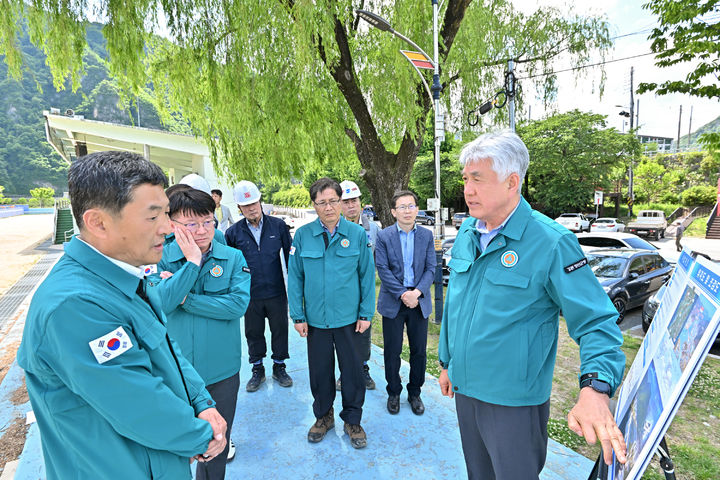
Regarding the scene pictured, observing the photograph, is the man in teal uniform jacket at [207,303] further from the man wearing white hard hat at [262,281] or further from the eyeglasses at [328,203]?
the man wearing white hard hat at [262,281]

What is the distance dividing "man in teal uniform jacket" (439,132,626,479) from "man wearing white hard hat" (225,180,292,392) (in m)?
2.37

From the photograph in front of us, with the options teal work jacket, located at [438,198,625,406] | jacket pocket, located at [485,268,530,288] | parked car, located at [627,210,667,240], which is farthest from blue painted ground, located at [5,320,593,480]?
parked car, located at [627,210,667,240]

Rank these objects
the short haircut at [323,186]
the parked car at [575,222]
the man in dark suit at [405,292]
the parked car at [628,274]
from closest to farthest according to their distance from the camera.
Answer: the short haircut at [323,186], the man in dark suit at [405,292], the parked car at [628,274], the parked car at [575,222]

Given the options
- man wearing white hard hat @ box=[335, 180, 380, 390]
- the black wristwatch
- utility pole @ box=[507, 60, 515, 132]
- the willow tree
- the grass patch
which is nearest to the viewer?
the black wristwatch

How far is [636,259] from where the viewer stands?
7.12 meters

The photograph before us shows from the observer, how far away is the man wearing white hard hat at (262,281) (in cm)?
362

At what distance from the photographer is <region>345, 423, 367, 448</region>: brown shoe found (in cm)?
261

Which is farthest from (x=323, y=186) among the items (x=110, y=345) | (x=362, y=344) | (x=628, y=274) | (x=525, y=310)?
(x=628, y=274)

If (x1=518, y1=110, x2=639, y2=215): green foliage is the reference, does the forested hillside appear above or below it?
above

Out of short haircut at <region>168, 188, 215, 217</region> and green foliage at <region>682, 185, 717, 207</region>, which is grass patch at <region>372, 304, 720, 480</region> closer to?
short haircut at <region>168, 188, 215, 217</region>

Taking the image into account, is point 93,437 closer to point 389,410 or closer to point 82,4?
point 389,410

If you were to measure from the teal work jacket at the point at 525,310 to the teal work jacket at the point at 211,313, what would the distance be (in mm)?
1237

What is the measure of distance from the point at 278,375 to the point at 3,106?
320 ft

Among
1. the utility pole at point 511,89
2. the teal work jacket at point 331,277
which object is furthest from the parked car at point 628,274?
the teal work jacket at point 331,277
